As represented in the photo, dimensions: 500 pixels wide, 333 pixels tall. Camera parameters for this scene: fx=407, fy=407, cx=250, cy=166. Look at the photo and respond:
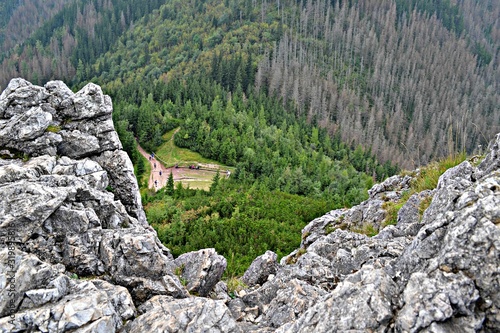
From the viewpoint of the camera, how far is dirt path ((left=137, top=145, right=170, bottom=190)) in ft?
164

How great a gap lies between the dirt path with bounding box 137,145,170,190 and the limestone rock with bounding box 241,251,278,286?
34.1m

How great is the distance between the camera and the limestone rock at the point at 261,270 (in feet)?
50.8

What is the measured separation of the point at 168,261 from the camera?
1284cm

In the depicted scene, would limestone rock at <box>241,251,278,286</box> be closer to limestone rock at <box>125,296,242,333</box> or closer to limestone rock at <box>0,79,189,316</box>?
limestone rock at <box>0,79,189,316</box>

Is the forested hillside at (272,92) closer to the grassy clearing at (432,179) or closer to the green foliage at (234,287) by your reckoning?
the green foliage at (234,287)

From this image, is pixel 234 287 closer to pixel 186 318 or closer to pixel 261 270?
pixel 261 270

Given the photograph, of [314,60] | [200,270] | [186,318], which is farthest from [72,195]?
[314,60]

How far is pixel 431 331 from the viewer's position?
668cm

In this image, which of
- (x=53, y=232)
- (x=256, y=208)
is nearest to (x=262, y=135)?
(x=256, y=208)

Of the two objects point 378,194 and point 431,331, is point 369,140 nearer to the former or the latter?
point 378,194

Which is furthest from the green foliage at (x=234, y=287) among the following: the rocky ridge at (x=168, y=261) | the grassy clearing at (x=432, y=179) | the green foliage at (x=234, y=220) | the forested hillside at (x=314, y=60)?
the forested hillside at (x=314, y=60)

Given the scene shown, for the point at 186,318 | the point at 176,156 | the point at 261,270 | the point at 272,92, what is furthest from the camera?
the point at 272,92

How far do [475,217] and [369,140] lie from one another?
114997mm

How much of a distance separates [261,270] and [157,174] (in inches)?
1597
